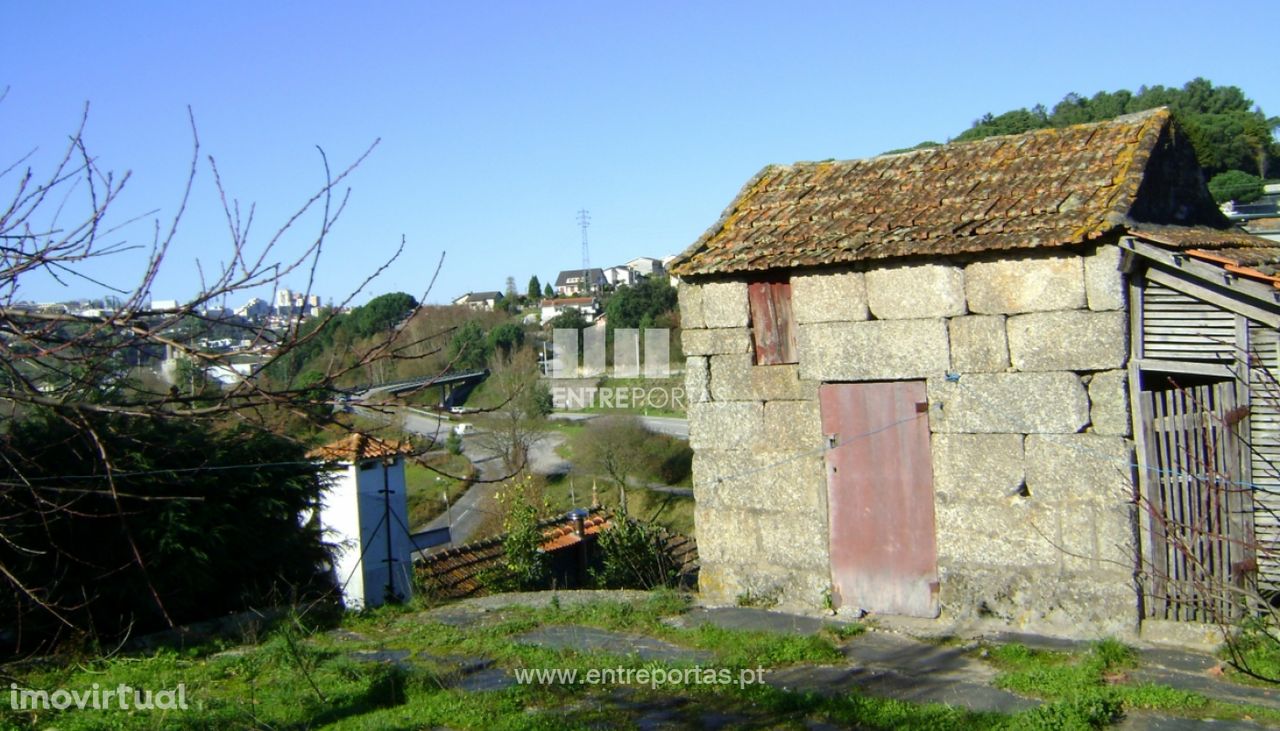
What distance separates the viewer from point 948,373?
25.7 ft

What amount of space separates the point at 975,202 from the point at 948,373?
56.0 inches

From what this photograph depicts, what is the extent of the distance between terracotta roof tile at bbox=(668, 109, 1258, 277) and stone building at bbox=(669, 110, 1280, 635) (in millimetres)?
24

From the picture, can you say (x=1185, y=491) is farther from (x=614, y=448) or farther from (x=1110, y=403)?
(x=614, y=448)

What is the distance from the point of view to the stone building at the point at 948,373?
23.6 feet

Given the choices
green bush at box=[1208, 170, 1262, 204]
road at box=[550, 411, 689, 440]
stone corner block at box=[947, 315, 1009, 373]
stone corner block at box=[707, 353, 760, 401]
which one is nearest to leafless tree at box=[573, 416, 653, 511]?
road at box=[550, 411, 689, 440]

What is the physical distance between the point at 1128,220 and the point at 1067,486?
6.24ft

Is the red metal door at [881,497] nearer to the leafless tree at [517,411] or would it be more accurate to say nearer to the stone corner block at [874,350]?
the stone corner block at [874,350]

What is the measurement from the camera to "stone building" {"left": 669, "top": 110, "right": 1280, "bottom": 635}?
7199 mm

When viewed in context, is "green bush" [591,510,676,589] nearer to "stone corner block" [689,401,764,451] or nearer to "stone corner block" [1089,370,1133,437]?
"stone corner block" [689,401,764,451]

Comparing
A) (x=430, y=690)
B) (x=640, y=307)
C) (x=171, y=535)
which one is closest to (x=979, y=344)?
(x=430, y=690)

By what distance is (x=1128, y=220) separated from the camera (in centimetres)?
700

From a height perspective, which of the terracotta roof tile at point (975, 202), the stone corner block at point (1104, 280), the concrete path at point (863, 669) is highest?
the terracotta roof tile at point (975, 202)

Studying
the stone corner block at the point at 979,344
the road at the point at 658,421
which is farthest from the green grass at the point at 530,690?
the road at the point at 658,421

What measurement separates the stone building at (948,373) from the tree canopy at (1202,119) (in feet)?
47.2
